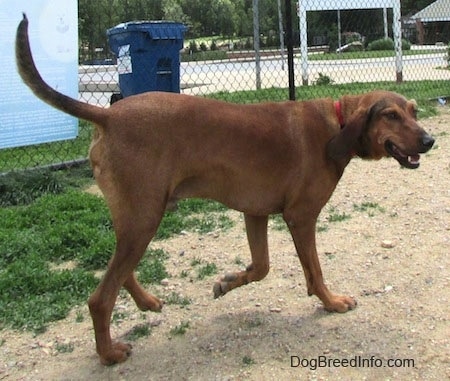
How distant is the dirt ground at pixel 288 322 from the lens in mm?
3012

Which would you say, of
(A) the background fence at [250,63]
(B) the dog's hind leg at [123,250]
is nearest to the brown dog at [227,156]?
(B) the dog's hind leg at [123,250]

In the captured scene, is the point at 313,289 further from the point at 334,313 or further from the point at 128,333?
the point at 128,333

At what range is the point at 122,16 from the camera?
14.4 meters

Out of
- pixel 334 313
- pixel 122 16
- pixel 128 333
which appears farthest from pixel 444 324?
pixel 122 16

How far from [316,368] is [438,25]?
4802cm

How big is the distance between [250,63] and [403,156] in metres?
19.0

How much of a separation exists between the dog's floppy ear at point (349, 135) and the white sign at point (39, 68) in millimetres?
3470

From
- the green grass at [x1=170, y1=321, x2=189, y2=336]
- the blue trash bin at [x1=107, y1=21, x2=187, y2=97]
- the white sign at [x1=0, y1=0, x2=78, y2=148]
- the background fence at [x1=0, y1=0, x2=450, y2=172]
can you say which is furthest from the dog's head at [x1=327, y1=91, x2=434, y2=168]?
the blue trash bin at [x1=107, y1=21, x2=187, y2=97]

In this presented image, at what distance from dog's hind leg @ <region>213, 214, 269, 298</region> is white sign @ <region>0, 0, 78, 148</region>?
10.2 ft

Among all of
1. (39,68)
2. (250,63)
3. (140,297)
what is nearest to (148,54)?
(39,68)

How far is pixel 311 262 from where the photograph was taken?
11.3 feet

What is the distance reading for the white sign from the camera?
18.6 ft

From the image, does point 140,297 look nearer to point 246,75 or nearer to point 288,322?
point 288,322

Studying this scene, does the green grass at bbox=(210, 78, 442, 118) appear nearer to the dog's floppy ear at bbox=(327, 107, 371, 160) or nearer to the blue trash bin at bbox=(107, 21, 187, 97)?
the blue trash bin at bbox=(107, 21, 187, 97)
